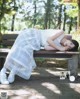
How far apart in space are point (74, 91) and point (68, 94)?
28cm

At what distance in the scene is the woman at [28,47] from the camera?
7098 millimetres

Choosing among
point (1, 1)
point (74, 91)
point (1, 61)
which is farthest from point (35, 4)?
point (74, 91)

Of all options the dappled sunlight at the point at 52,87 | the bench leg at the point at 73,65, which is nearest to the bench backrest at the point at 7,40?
the bench leg at the point at 73,65

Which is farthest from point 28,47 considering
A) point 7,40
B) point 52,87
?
point 7,40

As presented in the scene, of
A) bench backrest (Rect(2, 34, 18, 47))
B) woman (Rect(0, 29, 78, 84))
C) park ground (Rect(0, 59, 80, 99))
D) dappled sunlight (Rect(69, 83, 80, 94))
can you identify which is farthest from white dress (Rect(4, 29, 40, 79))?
bench backrest (Rect(2, 34, 18, 47))

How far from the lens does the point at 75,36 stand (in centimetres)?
1312

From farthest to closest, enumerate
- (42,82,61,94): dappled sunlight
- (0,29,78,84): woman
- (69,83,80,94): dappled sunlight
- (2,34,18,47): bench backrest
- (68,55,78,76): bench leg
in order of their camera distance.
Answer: (2,34,18,47): bench backrest, (68,55,78,76): bench leg, (0,29,78,84): woman, (69,83,80,94): dappled sunlight, (42,82,61,94): dappled sunlight

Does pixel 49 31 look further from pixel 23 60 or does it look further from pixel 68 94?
pixel 68 94

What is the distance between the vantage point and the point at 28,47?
23.8ft

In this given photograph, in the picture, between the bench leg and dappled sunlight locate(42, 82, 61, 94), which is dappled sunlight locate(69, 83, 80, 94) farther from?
the bench leg

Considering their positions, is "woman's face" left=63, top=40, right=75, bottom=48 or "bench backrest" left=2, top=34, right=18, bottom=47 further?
"bench backrest" left=2, top=34, right=18, bottom=47

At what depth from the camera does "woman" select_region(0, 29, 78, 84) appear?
710 centimetres

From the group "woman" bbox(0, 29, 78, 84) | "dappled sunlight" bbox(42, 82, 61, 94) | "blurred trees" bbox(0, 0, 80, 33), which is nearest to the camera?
"dappled sunlight" bbox(42, 82, 61, 94)

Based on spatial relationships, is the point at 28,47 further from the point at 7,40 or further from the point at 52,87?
the point at 7,40
